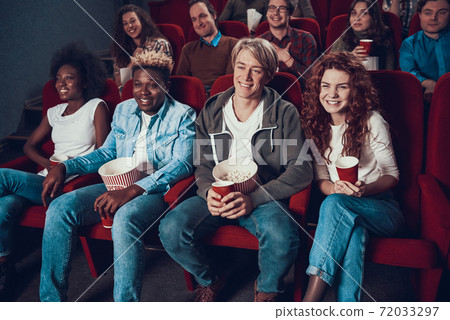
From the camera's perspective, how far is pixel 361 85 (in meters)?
1.28

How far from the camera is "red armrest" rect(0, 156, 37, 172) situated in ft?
5.38

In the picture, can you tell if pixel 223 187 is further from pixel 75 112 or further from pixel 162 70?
pixel 75 112

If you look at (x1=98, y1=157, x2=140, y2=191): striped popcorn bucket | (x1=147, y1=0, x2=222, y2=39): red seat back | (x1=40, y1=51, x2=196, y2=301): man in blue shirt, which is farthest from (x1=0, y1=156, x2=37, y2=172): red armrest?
(x1=147, y1=0, x2=222, y2=39): red seat back

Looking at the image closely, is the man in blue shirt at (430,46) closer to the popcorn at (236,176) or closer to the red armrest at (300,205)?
the red armrest at (300,205)

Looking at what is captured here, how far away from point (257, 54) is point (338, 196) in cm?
62

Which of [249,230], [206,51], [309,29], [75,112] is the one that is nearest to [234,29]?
[206,51]

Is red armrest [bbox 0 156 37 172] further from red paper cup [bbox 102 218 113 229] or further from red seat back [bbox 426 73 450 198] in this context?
red seat back [bbox 426 73 450 198]

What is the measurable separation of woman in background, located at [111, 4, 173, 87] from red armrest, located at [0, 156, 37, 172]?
3.04 ft

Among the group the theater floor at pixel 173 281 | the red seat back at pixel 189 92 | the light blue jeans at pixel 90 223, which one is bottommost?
the theater floor at pixel 173 281

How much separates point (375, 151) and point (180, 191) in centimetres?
73

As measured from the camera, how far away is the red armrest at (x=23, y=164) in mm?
1640

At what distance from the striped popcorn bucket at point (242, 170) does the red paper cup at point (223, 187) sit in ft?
0.16

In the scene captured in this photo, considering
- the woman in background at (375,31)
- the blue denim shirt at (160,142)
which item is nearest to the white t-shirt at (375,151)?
the blue denim shirt at (160,142)

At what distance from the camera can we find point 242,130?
145cm
